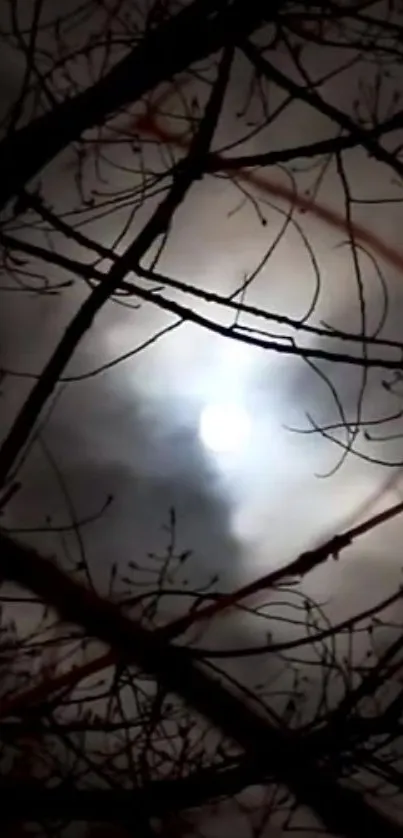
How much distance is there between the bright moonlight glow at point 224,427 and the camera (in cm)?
116

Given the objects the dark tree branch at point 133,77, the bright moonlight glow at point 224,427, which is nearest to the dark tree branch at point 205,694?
the bright moonlight glow at point 224,427

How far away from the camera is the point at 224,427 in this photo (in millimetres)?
Result: 1166

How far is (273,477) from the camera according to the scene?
3.93ft

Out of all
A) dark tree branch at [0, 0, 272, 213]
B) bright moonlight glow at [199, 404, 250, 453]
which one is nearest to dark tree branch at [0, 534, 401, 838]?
bright moonlight glow at [199, 404, 250, 453]

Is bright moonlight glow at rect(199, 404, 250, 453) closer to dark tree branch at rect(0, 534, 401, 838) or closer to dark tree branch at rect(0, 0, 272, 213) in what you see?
dark tree branch at rect(0, 534, 401, 838)

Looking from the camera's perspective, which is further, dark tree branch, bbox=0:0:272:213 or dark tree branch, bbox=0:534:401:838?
dark tree branch, bbox=0:534:401:838

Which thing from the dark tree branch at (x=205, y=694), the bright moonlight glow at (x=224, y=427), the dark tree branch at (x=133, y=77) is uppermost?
the bright moonlight glow at (x=224, y=427)

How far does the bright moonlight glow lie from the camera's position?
116 centimetres

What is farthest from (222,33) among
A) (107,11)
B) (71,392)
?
(71,392)

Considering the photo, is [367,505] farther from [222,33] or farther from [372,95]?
[222,33]

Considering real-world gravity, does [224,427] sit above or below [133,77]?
above

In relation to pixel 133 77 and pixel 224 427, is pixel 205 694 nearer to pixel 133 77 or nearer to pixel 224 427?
pixel 224 427

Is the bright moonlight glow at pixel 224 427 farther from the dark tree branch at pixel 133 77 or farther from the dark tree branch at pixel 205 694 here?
the dark tree branch at pixel 133 77

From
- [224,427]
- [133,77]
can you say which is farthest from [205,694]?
[133,77]
